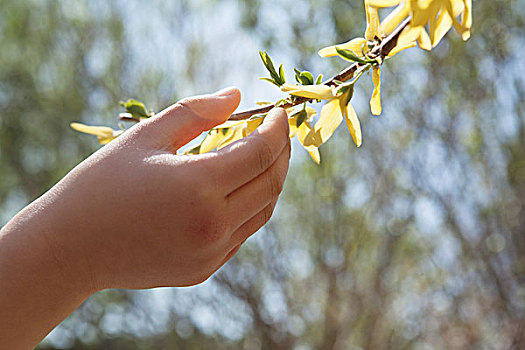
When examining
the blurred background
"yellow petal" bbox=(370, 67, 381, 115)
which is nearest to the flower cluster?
"yellow petal" bbox=(370, 67, 381, 115)

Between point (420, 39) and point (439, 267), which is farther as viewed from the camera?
point (439, 267)

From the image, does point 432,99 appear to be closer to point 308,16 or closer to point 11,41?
point 308,16

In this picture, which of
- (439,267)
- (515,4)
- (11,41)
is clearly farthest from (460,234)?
(11,41)

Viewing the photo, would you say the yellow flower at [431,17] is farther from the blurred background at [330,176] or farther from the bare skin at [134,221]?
the blurred background at [330,176]

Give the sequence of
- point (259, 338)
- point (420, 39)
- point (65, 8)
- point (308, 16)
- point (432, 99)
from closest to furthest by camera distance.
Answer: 1. point (420, 39)
2. point (432, 99)
3. point (308, 16)
4. point (259, 338)
5. point (65, 8)

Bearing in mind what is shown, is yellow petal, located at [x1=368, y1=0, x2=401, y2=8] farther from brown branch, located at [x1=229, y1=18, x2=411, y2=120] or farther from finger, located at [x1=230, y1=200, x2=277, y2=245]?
finger, located at [x1=230, y1=200, x2=277, y2=245]

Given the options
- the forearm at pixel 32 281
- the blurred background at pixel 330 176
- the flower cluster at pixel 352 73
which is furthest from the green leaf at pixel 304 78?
the blurred background at pixel 330 176

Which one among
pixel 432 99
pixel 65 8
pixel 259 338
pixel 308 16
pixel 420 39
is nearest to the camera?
pixel 420 39

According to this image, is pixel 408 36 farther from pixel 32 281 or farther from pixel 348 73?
pixel 32 281
